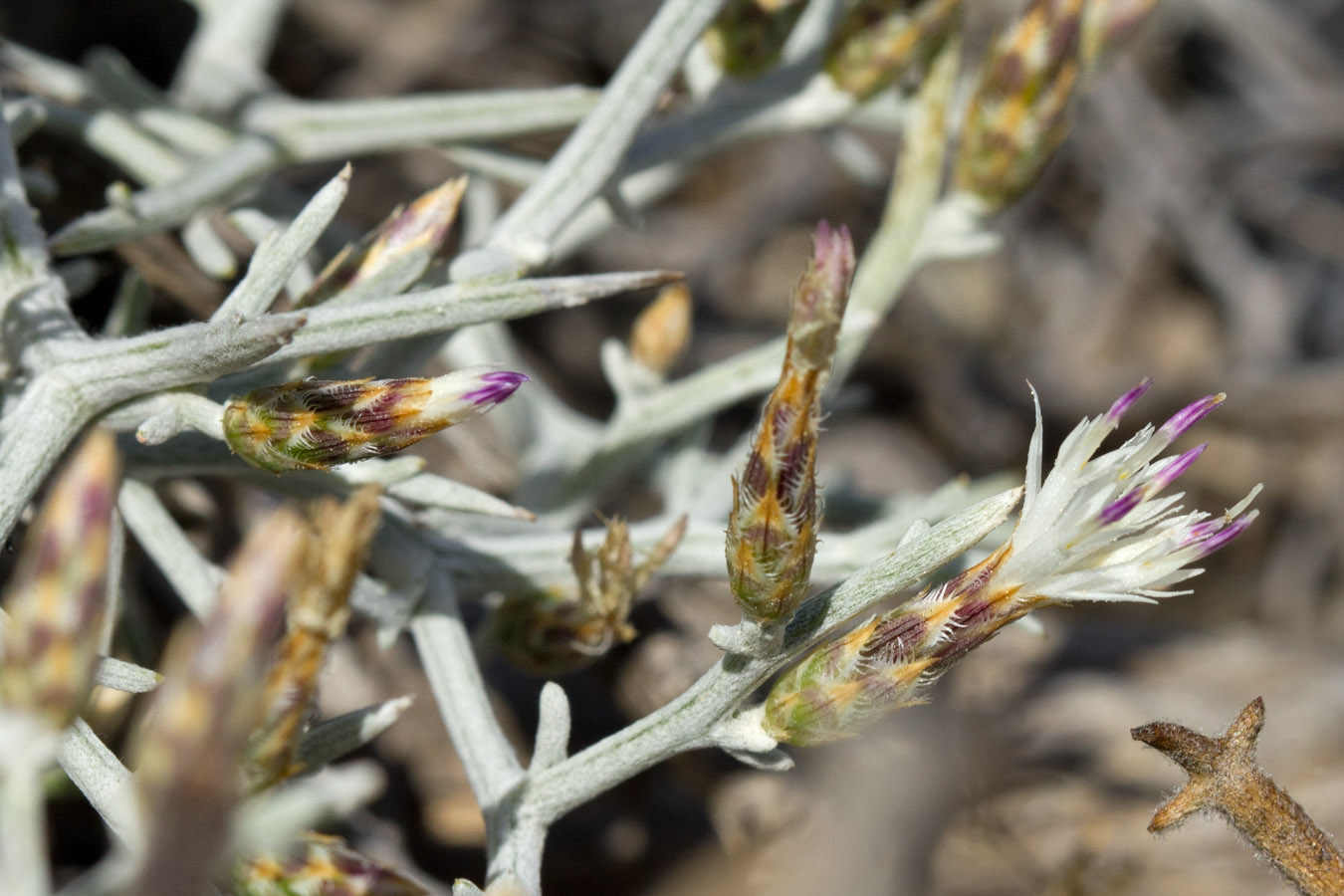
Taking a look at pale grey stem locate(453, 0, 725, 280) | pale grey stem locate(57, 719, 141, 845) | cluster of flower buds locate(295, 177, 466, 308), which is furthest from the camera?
pale grey stem locate(453, 0, 725, 280)

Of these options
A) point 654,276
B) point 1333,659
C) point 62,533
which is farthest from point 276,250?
point 1333,659

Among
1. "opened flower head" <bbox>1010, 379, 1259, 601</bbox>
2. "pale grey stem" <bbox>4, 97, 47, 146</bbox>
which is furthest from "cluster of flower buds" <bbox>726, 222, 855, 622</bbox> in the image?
"pale grey stem" <bbox>4, 97, 47, 146</bbox>

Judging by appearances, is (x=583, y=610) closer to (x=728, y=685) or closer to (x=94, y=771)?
(x=728, y=685)

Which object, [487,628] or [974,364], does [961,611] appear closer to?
[487,628]

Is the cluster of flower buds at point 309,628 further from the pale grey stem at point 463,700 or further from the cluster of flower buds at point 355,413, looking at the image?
the pale grey stem at point 463,700

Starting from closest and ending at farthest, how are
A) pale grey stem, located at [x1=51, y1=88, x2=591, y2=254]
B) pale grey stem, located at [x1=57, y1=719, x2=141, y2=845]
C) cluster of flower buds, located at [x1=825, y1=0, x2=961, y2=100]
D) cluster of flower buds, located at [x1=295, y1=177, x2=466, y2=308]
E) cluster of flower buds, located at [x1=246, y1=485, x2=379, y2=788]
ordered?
cluster of flower buds, located at [x1=246, y1=485, x2=379, y2=788] → pale grey stem, located at [x1=57, y1=719, x2=141, y2=845] → cluster of flower buds, located at [x1=295, y1=177, x2=466, y2=308] → pale grey stem, located at [x1=51, y1=88, x2=591, y2=254] → cluster of flower buds, located at [x1=825, y1=0, x2=961, y2=100]

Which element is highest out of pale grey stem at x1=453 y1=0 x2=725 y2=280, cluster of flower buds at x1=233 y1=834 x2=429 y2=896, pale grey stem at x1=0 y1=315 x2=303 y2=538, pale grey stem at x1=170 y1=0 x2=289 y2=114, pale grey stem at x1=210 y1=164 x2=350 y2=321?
pale grey stem at x1=170 y1=0 x2=289 y2=114

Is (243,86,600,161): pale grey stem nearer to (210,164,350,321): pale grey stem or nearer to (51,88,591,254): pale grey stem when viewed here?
(51,88,591,254): pale grey stem
